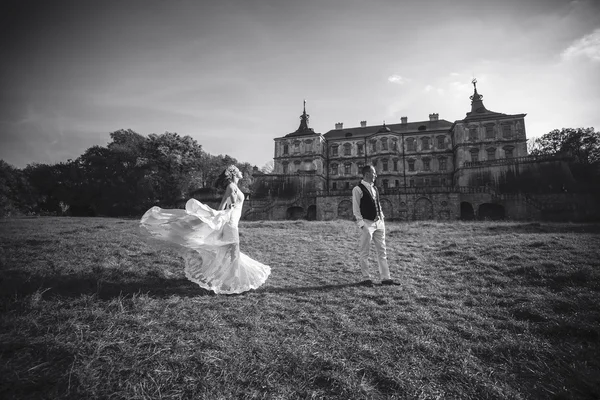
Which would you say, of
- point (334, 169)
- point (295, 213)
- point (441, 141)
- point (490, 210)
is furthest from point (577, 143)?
point (295, 213)

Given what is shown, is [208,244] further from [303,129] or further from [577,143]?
[577,143]

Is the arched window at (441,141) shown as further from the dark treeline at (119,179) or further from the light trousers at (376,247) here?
the light trousers at (376,247)

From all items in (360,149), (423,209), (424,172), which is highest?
(360,149)

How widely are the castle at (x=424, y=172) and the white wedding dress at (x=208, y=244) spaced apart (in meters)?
25.7

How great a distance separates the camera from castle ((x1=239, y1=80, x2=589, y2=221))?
28172mm

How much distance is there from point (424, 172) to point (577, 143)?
2219 cm

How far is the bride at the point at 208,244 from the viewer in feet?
15.1

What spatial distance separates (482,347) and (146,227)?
17.2 feet

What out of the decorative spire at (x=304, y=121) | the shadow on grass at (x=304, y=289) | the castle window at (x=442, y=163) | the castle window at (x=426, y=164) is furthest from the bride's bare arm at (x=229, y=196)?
the decorative spire at (x=304, y=121)

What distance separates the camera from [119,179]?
107 feet

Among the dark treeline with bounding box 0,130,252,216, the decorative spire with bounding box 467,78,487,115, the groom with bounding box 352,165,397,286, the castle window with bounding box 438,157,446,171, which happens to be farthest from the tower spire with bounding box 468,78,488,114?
the groom with bounding box 352,165,397,286

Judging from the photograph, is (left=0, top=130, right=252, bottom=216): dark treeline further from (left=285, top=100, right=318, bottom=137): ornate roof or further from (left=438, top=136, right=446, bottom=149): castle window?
(left=438, top=136, right=446, bottom=149): castle window

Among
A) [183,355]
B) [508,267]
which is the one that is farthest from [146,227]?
[508,267]

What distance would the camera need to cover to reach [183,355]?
8.25ft
